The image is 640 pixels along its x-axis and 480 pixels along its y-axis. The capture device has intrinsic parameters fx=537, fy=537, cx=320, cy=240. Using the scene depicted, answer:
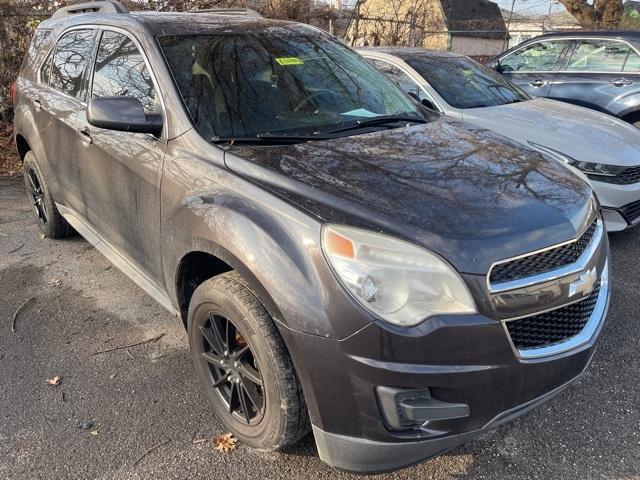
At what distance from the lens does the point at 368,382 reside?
186 centimetres

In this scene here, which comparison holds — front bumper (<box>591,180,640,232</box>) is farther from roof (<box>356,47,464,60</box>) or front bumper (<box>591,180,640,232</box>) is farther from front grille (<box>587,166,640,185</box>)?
roof (<box>356,47,464,60</box>)

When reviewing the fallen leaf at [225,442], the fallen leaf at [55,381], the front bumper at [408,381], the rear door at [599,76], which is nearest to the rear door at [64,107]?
the fallen leaf at [55,381]

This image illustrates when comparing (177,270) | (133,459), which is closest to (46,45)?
(177,270)

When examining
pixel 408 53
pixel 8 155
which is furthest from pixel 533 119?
pixel 8 155

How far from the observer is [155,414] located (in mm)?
2719

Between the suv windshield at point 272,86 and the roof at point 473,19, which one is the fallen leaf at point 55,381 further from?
the roof at point 473,19

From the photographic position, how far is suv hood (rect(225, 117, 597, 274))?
77.5 inches

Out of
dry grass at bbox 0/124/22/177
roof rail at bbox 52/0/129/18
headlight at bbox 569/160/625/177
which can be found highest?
roof rail at bbox 52/0/129/18

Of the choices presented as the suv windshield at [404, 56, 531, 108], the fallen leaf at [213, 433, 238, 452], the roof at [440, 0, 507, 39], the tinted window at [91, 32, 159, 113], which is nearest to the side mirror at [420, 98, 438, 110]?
the suv windshield at [404, 56, 531, 108]

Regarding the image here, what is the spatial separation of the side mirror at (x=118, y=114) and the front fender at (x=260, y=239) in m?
0.21

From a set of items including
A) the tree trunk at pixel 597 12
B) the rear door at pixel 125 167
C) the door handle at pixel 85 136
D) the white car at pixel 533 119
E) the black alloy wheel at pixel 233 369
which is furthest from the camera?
the tree trunk at pixel 597 12

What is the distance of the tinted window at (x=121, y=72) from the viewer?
296 centimetres

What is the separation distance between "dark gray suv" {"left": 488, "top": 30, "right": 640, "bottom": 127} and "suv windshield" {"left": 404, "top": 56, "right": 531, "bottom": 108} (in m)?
1.69

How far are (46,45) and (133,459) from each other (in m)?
3.60
